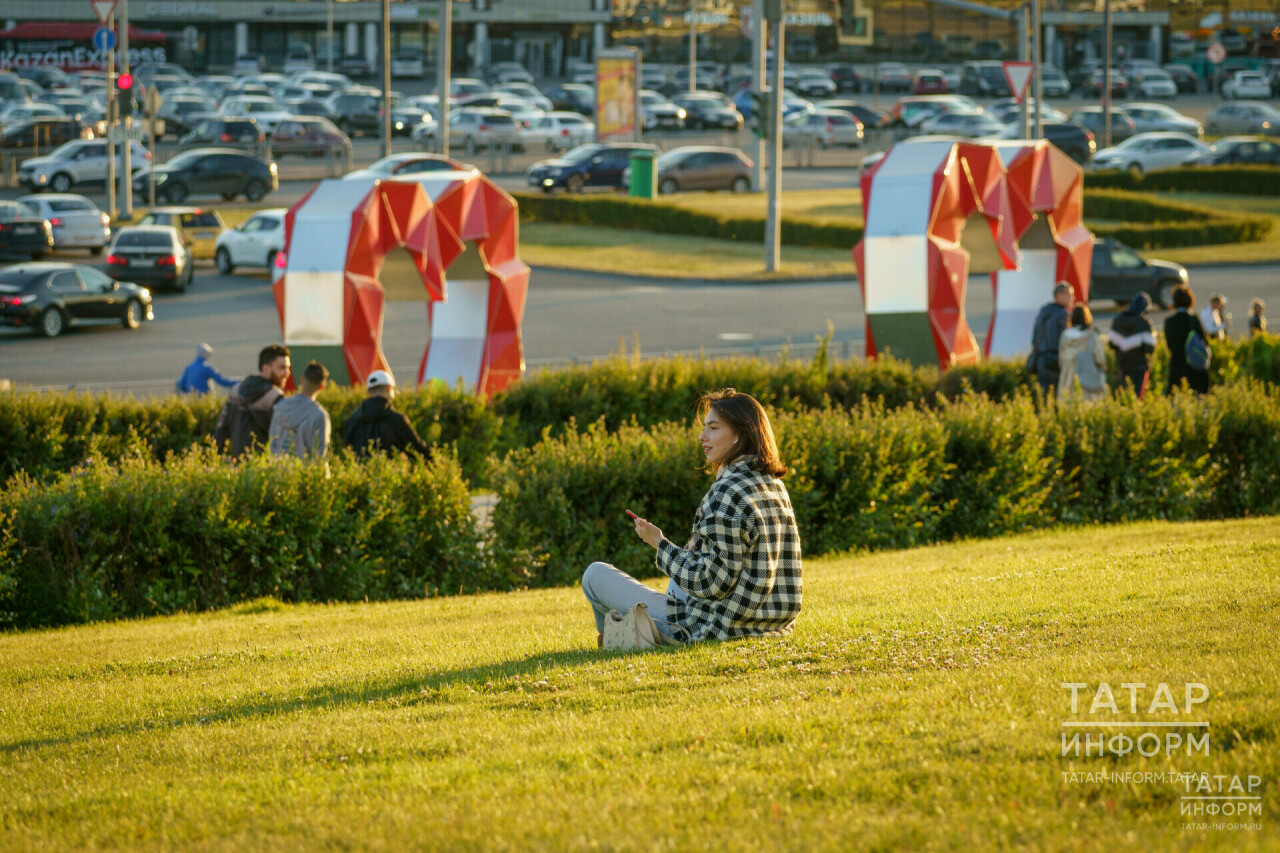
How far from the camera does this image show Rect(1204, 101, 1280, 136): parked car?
61.1 m

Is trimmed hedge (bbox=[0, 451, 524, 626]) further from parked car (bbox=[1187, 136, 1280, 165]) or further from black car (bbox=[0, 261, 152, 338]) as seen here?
parked car (bbox=[1187, 136, 1280, 165])

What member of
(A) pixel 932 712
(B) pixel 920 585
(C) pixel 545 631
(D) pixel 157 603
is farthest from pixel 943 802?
(D) pixel 157 603

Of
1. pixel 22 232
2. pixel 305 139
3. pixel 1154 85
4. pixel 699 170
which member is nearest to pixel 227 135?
pixel 305 139

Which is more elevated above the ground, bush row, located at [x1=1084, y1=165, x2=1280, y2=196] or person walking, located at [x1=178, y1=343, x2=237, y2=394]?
bush row, located at [x1=1084, y1=165, x2=1280, y2=196]

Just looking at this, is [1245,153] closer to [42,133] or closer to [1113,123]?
[1113,123]

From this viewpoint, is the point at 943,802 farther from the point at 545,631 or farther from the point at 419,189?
the point at 419,189

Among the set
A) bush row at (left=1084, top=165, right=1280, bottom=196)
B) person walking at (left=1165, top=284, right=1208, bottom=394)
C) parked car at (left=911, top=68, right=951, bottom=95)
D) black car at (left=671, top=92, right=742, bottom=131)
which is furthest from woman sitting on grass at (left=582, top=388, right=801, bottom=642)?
parked car at (left=911, top=68, right=951, bottom=95)

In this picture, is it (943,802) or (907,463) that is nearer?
(943,802)

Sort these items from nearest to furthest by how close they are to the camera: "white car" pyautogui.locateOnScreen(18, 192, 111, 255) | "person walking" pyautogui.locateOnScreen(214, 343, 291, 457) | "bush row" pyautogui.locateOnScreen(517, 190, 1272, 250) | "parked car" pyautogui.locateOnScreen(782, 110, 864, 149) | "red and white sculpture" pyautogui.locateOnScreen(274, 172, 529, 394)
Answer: "person walking" pyautogui.locateOnScreen(214, 343, 291, 457), "red and white sculpture" pyautogui.locateOnScreen(274, 172, 529, 394), "white car" pyautogui.locateOnScreen(18, 192, 111, 255), "bush row" pyautogui.locateOnScreen(517, 190, 1272, 250), "parked car" pyautogui.locateOnScreen(782, 110, 864, 149)

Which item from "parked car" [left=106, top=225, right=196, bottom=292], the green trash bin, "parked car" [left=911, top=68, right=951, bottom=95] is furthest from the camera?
"parked car" [left=911, top=68, right=951, bottom=95]

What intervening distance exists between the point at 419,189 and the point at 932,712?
47.6 ft

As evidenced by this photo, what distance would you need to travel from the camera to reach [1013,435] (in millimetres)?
12930

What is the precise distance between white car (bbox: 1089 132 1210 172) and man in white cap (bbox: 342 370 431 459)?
42429mm

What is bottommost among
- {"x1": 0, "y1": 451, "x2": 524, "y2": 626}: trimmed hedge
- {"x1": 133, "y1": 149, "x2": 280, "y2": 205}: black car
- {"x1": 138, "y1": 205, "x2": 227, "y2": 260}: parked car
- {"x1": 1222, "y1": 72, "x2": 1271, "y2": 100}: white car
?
{"x1": 0, "y1": 451, "x2": 524, "y2": 626}: trimmed hedge
